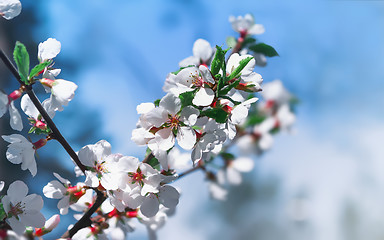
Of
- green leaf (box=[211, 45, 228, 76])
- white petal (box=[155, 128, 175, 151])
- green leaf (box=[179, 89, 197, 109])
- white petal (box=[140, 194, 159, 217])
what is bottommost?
white petal (box=[140, 194, 159, 217])

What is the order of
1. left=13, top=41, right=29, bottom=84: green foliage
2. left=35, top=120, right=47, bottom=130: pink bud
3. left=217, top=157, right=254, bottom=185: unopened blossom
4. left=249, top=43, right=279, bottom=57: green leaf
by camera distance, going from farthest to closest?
left=217, top=157, right=254, bottom=185: unopened blossom → left=249, top=43, right=279, bottom=57: green leaf → left=35, top=120, right=47, bottom=130: pink bud → left=13, top=41, right=29, bottom=84: green foliage

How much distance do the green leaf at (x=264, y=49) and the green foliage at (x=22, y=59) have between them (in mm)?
635

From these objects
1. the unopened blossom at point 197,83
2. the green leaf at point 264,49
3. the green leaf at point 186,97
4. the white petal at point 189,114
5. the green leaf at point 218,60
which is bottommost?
the white petal at point 189,114

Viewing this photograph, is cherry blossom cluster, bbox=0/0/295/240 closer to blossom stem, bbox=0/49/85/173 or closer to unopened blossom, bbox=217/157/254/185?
blossom stem, bbox=0/49/85/173

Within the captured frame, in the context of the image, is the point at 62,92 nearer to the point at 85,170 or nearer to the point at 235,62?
the point at 85,170

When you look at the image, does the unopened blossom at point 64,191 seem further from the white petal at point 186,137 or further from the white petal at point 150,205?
the white petal at point 186,137

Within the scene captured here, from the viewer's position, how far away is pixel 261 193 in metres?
A: 7.53

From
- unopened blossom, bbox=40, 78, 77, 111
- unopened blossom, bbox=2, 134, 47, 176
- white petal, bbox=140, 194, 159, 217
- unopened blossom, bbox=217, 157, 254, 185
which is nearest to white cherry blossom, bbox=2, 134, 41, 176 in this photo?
unopened blossom, bbox=2, 134, 47, 176

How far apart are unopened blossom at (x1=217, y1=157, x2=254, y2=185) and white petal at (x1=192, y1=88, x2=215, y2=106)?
0.79 metres

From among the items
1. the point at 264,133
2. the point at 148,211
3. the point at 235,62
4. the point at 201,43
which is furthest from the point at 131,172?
the point at 264,133

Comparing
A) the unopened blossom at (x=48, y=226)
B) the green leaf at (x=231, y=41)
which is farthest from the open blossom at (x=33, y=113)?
the green leaf at (x=231, y=41)

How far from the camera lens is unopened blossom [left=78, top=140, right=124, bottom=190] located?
75cm

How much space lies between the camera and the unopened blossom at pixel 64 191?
82 cm

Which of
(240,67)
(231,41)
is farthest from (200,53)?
(240,67)
